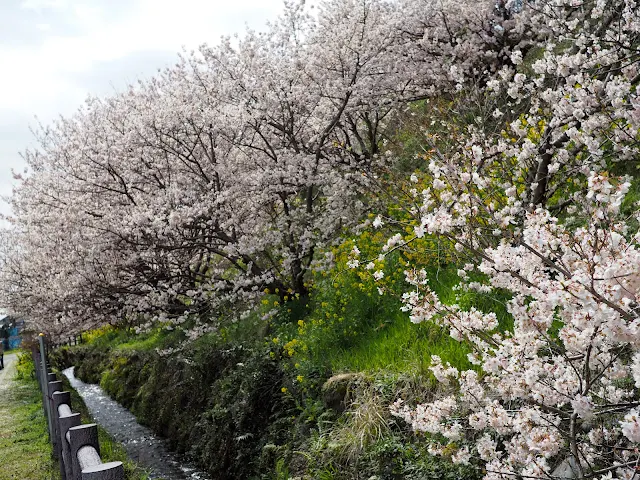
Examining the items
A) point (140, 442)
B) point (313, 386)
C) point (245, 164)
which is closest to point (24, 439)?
point (140, 442)

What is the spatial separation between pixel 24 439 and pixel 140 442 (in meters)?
2.30

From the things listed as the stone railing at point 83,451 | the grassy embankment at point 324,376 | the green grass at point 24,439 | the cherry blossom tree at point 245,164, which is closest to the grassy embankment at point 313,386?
the grassy embankment at point 324,376

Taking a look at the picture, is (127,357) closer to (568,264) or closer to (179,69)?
(179,69)

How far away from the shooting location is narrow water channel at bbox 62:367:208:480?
8.22 m

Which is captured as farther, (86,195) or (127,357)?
(127,357)

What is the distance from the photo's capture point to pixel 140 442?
10.1 metres

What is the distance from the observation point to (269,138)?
9.58 m

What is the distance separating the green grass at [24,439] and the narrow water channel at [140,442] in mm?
Result: 1434

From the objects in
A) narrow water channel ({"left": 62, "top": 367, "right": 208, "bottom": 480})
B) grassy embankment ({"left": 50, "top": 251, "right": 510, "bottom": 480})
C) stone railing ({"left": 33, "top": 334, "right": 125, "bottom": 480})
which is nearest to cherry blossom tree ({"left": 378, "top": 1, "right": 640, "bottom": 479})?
grassy embankment ({"left": 50, "top": 251, "right": 510, "bottom": 480})

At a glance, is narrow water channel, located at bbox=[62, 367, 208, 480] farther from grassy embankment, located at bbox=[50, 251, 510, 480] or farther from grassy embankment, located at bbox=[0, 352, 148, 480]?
grassy embankment, located at bbox=[0, 352, 148, 480]

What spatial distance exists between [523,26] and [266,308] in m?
6.99

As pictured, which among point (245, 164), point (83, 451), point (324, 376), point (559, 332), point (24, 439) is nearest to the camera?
point (559, 332)

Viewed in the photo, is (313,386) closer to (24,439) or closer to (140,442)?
(24,439)

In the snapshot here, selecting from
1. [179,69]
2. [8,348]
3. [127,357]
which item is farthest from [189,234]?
[8,348]
